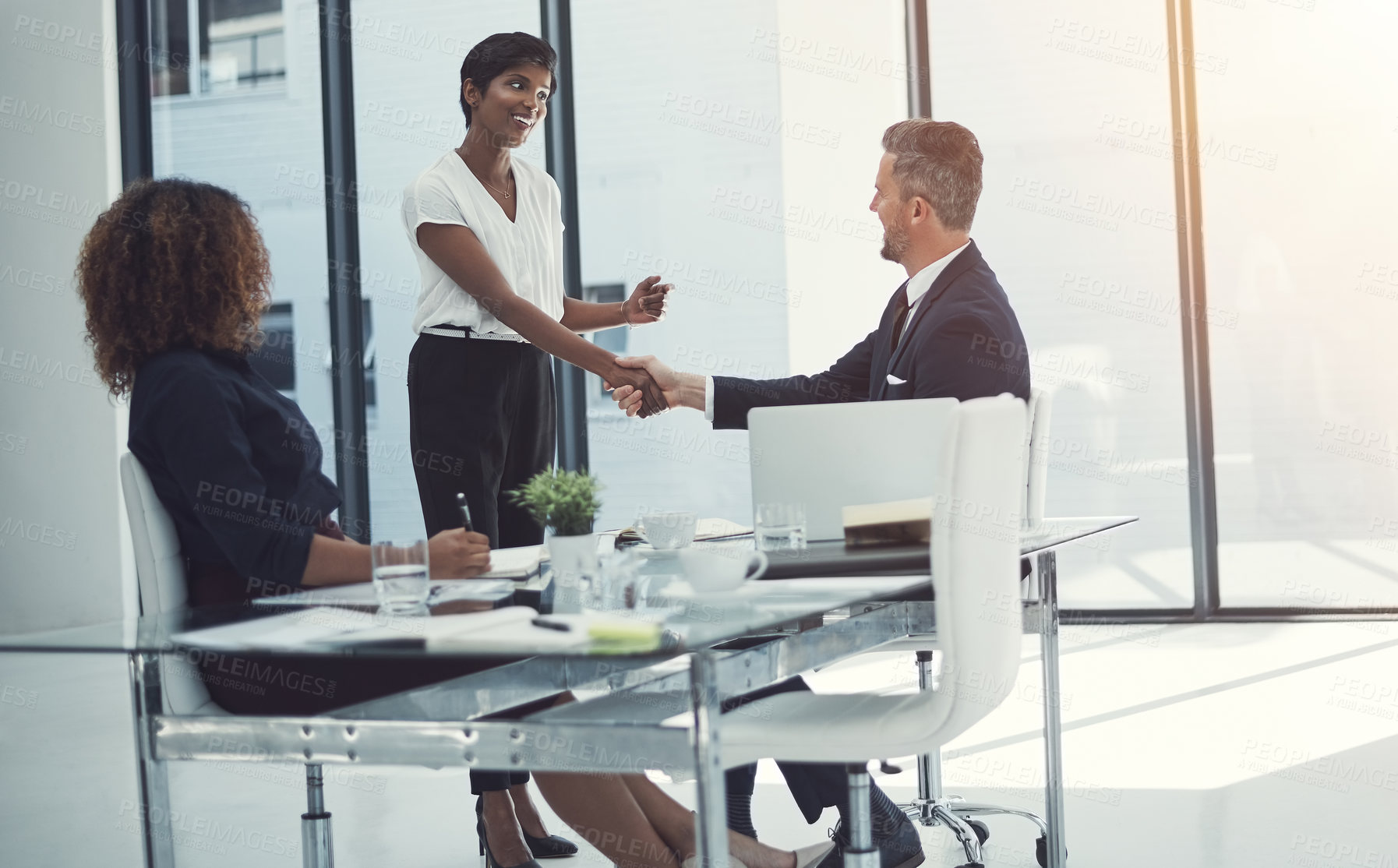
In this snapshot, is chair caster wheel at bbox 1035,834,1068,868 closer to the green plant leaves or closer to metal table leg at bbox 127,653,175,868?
the green plant leaves

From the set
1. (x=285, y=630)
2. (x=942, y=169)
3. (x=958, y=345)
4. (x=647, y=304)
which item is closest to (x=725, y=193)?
(x=647, y=304)

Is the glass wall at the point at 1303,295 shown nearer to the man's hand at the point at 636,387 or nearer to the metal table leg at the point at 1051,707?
the man's hand at the point at 636,387

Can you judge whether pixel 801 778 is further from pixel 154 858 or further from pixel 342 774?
pixel 342 774

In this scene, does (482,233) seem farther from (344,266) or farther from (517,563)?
(344,266)

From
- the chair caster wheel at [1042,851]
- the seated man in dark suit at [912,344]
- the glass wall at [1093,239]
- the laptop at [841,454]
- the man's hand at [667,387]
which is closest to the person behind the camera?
the laptop at [841,454]

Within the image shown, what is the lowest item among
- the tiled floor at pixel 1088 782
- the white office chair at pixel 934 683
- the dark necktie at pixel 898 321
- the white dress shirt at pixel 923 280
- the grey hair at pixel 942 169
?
the tiled floor at pixel 1088 782

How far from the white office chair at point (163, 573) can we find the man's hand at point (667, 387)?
126 centimetres

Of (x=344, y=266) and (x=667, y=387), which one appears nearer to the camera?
(x=667, y=387)

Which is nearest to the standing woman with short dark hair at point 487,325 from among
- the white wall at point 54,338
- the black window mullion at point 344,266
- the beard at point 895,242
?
the beard at point 895,242

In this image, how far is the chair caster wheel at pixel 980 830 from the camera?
2455mm

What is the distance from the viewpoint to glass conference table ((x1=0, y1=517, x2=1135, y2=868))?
1191 millimetres

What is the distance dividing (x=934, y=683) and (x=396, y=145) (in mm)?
3517

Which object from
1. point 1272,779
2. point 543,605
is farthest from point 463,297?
point 1272,779

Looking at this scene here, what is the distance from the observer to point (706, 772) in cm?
121
